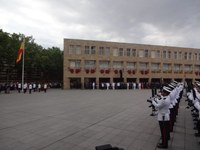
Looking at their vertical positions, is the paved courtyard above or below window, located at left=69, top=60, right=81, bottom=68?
below

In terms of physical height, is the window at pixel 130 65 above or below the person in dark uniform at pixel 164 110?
above

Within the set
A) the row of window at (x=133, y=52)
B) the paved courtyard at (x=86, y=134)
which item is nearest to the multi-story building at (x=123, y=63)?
the row of window at (x=133, y=52)

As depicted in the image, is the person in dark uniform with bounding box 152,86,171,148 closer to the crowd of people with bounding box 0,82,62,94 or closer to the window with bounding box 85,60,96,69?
the crowd of people with bounding box 0,82,62,94

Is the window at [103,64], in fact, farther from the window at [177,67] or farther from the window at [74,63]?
the window at [177,67]

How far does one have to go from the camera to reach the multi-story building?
144ft

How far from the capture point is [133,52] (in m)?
49.3

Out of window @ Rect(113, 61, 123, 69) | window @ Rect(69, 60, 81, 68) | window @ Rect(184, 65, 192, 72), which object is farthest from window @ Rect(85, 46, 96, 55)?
window @ Rect(184, 65, 192, 72)

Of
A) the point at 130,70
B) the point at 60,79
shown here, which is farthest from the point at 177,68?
the point at 60,79

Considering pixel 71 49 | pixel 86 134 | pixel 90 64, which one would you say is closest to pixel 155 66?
pixel 90 64

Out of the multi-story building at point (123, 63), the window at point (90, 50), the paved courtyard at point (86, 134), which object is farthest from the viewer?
the window at point (90, 50)

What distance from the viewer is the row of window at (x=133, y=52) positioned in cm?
4456

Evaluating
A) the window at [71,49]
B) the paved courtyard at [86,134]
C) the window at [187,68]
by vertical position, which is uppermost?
the window at [71,49]

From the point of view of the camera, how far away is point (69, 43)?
43.6 m

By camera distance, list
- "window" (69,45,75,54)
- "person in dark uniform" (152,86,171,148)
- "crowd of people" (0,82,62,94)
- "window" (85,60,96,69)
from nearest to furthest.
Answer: "person in dark uniform" (152,86,171,148)
"crowd of people" (0,82,62,94)
"window" (69,45,75,54)
"window" (85,60,96,69)
